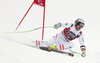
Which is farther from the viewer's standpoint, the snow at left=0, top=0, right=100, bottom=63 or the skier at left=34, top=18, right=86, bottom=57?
the snow at left=0, top=0, right=100, bottom=63

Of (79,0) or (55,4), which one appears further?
(79,0)

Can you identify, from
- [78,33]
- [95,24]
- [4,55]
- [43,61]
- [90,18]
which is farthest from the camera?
[90,18]

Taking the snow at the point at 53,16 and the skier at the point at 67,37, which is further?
the snow at the point at 53,16

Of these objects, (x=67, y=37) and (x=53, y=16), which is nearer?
(x=67, y=37)

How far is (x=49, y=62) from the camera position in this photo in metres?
2.86

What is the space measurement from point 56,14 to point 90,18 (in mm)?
3960

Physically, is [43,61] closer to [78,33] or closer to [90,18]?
[78,33]

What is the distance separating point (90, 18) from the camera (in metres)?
18.4

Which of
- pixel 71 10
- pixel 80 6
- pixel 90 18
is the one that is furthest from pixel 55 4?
pixel 90 18

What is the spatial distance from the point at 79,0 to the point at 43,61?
20.2 meters

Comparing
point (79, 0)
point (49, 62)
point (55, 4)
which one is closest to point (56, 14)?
point (55, 4)

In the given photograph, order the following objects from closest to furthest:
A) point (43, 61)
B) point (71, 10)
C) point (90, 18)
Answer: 1. point (43, 61)
2. point (90, 18)
3. point (71, 10)

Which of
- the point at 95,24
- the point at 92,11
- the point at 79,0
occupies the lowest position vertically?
the point at 95,24

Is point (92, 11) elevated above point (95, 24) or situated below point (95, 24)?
above
